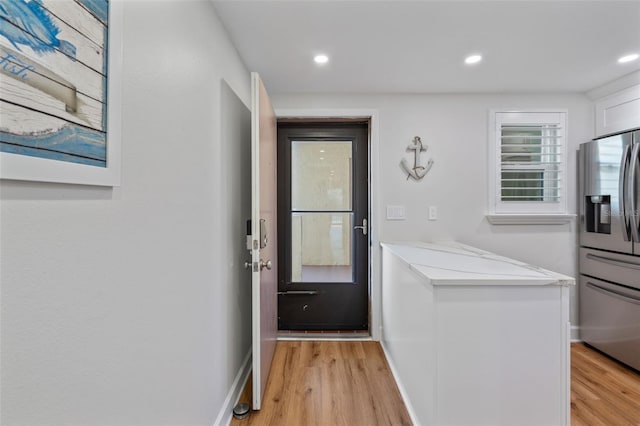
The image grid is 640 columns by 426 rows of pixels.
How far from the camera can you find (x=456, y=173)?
8.54 ft

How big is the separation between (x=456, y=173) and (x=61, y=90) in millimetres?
2686

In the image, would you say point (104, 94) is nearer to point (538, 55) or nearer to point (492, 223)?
point (538, 55)

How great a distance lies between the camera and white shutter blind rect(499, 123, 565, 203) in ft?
8.50

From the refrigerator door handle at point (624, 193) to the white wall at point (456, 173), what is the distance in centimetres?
43

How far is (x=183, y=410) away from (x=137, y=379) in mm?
385

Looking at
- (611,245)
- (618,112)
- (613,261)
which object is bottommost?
(613,261)

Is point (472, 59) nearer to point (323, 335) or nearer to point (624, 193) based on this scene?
point (624, 193)

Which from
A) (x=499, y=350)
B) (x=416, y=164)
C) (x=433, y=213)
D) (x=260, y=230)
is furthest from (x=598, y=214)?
(x=260, y=230)

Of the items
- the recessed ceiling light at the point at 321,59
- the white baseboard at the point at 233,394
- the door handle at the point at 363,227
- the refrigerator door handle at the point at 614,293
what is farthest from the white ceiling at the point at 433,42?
the white baseboard at the point at 233,394

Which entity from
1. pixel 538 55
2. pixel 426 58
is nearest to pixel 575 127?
pixel 538 55

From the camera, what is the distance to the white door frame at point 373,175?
2570 mm

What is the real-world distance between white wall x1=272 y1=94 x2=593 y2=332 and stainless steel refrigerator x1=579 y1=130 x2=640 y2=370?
12 cm

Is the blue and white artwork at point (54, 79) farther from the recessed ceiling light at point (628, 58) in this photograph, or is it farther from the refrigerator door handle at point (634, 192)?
the refrigerator door handle at point (634, 192)

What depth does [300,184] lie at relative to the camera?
2.74 meters
